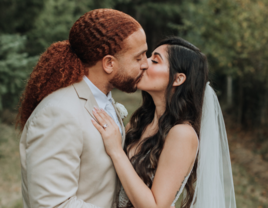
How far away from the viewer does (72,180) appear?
5.70ft

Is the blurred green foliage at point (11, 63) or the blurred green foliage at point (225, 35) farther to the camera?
the blurred green foliage at point (225, 35)

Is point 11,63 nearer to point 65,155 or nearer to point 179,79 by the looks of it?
point 179,79

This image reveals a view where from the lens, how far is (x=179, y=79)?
2596 mm

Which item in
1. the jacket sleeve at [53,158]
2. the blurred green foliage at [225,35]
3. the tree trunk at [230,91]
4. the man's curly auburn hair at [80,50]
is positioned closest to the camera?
the jacket sleeve at [53,158]

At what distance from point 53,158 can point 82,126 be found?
0.95ft

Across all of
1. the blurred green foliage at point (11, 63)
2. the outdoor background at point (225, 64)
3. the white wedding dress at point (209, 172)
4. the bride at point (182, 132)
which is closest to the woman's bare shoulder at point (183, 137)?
the bride at point (182, 132)

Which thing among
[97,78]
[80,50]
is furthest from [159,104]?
[80,50]

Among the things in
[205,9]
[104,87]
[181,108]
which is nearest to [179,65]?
[181,108]

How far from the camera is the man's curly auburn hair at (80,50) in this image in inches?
76.1

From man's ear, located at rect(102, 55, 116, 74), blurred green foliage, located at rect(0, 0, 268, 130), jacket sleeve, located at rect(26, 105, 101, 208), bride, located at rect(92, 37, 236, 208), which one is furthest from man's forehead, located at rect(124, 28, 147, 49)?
blurred green foliage, located at rect(0, 0, 268, 130)

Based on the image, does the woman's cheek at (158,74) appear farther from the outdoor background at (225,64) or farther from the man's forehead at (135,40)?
the outdoor background at (225,64)

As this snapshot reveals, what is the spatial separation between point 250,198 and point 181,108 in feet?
14.4

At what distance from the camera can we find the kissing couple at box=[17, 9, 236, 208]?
170 cm

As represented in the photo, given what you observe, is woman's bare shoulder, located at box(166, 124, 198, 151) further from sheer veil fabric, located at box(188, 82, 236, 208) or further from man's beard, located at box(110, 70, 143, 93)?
man's beard, located at box(110, 70, 143, 93)
